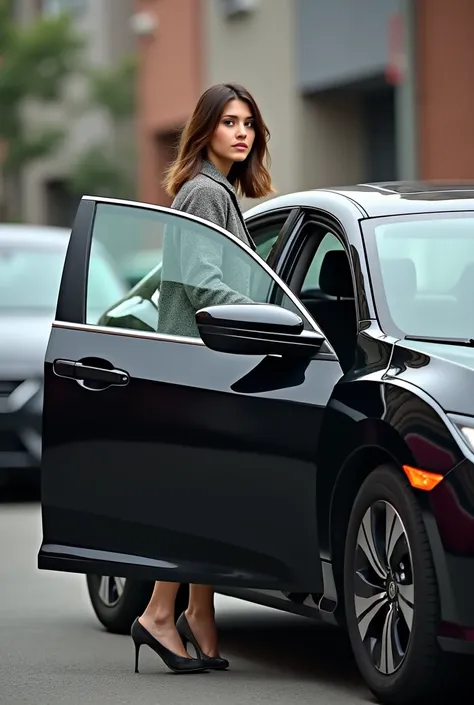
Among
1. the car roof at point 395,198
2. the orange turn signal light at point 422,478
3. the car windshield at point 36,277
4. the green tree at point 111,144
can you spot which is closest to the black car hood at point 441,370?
the orange turn signal light at point 422,478

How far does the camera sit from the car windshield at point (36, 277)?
1277 centimetres

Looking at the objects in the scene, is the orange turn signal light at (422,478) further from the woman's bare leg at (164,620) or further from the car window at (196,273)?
the woman's bare leg at (164,620)

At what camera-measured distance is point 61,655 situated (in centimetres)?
665

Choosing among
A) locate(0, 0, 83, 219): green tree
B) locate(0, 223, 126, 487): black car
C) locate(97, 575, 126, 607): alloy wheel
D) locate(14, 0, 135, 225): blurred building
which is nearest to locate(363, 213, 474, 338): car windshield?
locate(97, 575, 126, 607): alloy wheel

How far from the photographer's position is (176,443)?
5824mm

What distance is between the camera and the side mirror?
18.1ft

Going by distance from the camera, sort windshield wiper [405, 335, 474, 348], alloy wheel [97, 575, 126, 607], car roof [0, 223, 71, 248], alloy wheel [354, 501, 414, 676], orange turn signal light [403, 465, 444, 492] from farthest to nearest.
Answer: car roof [0, 223, 71, 248], alloy wheel [97, 575, 126, 607], windshield wiper [405, 335, 474, 348], alloy wheel [354, 501, 414, 676], orange turn signal light [403, 465, 444, 492]

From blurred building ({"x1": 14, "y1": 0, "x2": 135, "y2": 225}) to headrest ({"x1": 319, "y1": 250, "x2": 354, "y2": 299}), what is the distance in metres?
27.4

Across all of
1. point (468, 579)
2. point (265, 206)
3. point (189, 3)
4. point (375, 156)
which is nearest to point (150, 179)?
point (189, 3)

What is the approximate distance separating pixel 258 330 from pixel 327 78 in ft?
55.8

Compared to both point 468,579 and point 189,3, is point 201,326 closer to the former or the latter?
point 468,579

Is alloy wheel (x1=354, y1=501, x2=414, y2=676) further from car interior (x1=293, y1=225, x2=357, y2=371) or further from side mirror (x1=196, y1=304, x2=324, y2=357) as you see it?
car interior (x1=293, y1=225, x2=357, y2=371)

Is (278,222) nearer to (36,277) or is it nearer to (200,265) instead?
(200,265)

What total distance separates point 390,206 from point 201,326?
831 millimetres
